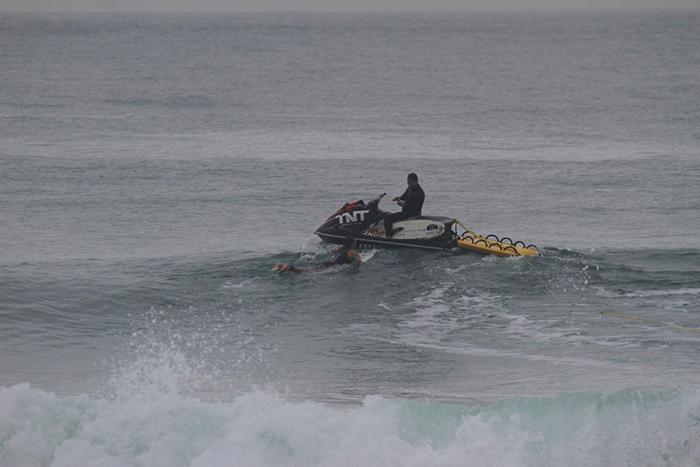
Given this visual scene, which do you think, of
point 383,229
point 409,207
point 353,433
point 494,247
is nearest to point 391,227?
point 383,229

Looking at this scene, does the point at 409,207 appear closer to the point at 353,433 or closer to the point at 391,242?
the point at 391,242

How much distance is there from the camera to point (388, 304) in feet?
60.7

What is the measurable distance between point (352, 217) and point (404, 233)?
129 cm

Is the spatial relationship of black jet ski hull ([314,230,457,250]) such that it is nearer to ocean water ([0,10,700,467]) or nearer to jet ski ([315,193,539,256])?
jet ski ([315,193,539,256])

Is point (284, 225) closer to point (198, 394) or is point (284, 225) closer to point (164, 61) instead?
point (198, 394)

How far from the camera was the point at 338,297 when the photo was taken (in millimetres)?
18984

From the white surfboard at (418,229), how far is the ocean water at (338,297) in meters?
0.38

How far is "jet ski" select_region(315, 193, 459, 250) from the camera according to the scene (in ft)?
70.6

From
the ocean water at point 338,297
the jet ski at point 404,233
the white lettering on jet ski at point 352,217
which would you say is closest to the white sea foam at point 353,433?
the ocean water at point 338,297

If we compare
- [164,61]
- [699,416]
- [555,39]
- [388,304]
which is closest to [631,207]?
[388,304]

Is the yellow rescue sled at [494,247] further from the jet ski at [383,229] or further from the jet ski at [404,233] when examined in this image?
the jet ski at [383,229]

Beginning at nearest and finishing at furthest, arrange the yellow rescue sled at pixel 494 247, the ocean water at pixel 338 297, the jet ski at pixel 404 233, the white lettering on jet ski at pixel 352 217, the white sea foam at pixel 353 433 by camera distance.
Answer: the white sea foam at pixel 353 433, the ocean water at pixel 338 297, the yellow rescue sled at pixel 494 247, the jet ski at pixel 404 233, the white lettering on jet ski at pixel 352 217

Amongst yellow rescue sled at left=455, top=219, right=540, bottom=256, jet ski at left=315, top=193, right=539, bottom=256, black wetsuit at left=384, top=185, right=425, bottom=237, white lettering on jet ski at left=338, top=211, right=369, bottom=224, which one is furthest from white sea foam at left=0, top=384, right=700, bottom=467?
white lettering on jet ski at left=338, top=211, right=369, bottom=224

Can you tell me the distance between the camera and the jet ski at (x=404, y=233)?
70.5ft
